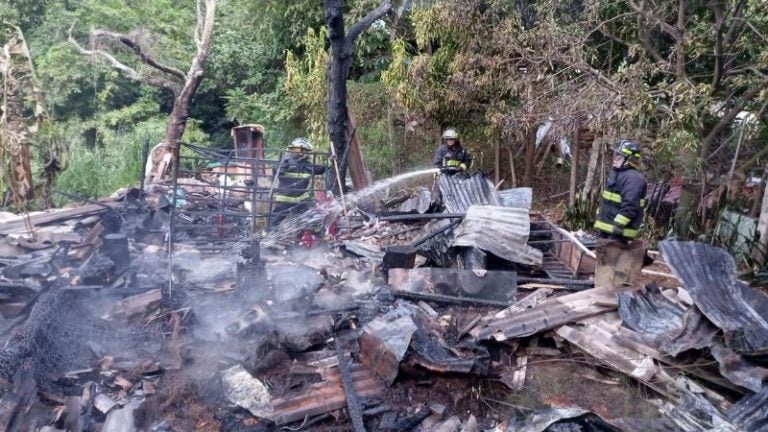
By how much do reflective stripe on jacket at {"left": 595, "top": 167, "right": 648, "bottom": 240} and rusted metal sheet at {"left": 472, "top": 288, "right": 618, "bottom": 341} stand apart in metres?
0.71

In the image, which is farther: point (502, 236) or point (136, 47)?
point (136, 47)

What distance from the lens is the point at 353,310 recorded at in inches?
239

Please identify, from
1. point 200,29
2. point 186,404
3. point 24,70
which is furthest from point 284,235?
point 200,29

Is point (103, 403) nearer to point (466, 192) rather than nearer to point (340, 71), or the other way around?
point (466, 192)

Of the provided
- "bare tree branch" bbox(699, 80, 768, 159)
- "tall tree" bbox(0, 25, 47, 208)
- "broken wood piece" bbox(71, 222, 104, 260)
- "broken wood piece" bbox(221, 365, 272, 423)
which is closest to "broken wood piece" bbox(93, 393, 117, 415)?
"broken wood piece" bbox(221, 365, 272, 423)

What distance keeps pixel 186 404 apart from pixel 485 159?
9.39 metres

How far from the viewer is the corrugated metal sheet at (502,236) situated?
22.7 feet

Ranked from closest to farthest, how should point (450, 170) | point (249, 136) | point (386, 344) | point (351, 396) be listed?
point (351, 396), point (386, 344), point (450, 170), point (249, 136)

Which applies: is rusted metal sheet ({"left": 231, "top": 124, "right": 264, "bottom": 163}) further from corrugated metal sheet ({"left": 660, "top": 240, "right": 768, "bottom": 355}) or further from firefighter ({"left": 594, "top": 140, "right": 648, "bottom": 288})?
corrugated metal sheet ({"left": 660, "top": 240, "right": 768, "bottom": 355})

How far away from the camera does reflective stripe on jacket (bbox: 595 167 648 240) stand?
6012 mm

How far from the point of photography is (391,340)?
16.2 feet

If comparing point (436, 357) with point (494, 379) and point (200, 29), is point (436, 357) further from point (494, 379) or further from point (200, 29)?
point (200, 29)

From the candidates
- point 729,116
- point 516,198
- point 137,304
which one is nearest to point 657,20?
point 729,116

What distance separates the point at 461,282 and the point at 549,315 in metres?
1.20
